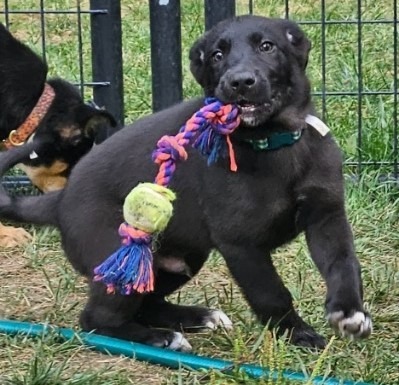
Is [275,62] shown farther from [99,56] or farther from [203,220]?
[99,56]

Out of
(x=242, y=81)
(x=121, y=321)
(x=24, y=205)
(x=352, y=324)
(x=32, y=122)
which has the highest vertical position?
(x=242, y=81)

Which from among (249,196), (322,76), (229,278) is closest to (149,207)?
(249,196)

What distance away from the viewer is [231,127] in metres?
3.97

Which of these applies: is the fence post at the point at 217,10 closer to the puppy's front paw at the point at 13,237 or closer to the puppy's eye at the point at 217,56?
the puppy's front paw at the point at 13,237

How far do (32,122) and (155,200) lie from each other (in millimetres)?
2610

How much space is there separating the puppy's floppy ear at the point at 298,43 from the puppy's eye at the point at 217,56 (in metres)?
0.25

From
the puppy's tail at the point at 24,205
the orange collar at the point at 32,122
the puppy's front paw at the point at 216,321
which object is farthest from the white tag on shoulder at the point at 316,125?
the orange collar at the point at 32,122

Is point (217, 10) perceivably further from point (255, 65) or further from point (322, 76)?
point (255, 65)

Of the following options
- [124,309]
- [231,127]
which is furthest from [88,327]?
[231,127]

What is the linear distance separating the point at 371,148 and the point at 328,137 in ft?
7.60

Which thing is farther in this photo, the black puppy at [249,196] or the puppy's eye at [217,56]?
the puppy's eye at [217,56]

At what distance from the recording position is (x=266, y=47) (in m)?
4.05

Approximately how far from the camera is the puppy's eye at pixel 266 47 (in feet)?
13.3

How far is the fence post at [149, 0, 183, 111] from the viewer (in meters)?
6.20
